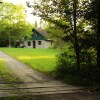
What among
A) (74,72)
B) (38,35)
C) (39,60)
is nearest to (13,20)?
(38,35)

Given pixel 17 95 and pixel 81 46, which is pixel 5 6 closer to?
pixel 81 46

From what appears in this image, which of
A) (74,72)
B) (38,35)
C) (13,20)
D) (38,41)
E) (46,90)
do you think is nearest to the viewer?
(46,90)

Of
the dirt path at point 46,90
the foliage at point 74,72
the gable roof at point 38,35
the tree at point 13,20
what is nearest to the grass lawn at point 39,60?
the foliage at point 74,72

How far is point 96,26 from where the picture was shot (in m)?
18.1

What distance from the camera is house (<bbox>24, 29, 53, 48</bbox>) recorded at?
280ft

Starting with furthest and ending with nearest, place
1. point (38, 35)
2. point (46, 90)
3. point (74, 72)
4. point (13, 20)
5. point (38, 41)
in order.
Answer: point (38, 41)
point (38, 35)
point (13, 20)
point (74, 72)
point (46, 90)

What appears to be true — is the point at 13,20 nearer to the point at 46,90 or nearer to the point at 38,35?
the point at 38,35

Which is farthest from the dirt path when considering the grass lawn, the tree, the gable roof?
the gable roof

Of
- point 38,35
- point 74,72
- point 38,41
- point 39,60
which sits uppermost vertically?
point 38,35

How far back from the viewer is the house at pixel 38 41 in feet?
280

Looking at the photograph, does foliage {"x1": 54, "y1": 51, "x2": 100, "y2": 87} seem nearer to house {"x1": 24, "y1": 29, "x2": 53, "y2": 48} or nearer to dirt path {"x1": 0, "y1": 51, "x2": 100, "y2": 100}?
dirt path {"x1": 0, "y1": 51, "x2": 100, "y2": 100}

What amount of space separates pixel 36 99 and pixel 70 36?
6.88 metres

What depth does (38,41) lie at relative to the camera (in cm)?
8675

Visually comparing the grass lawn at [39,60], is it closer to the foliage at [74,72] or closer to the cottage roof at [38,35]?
the foliage at [74,72]
